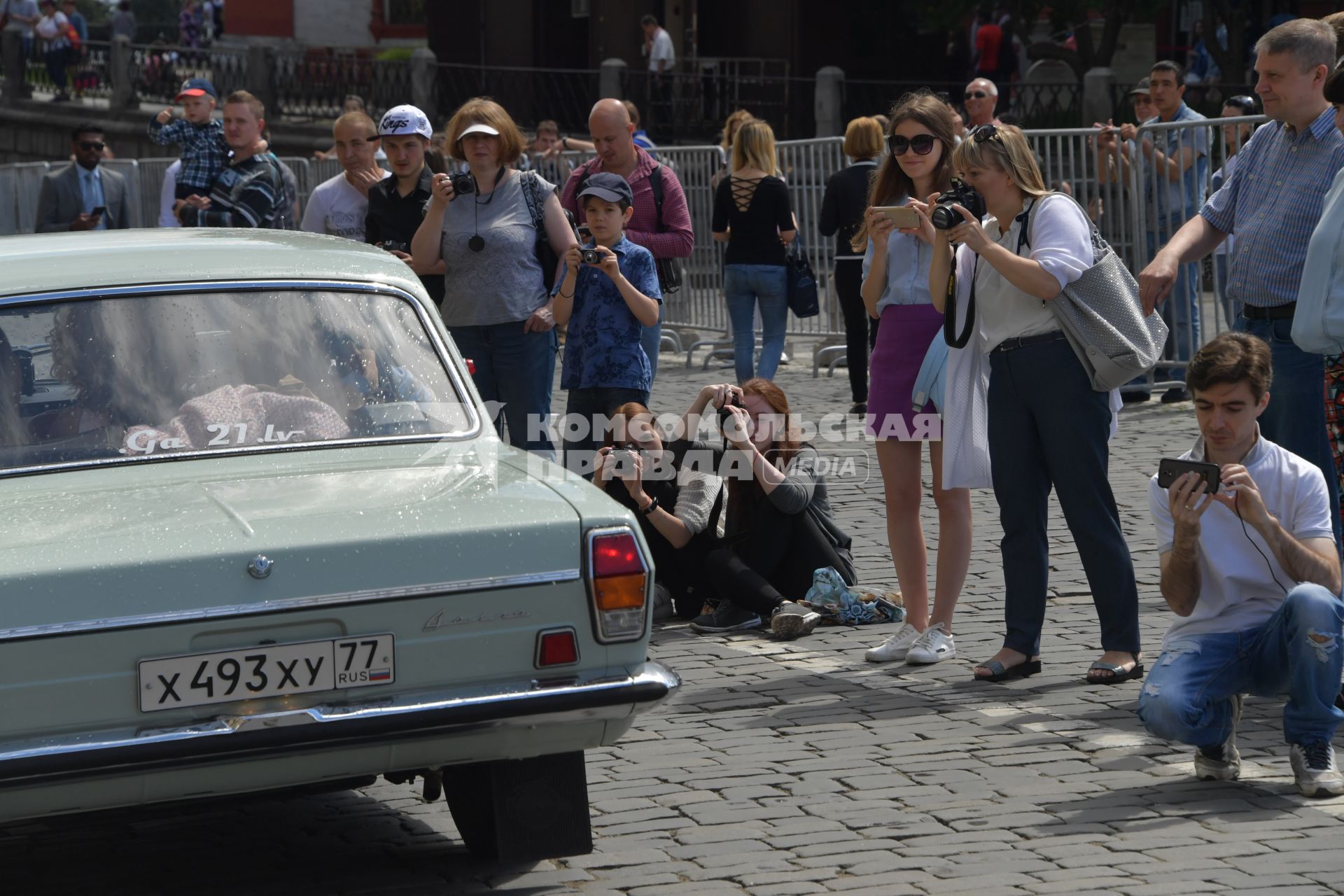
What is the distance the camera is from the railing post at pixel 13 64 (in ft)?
138

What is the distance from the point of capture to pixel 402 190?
9242 millimetres

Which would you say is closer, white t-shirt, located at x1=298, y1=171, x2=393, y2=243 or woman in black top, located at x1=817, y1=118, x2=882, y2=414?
white t-shirt, located at x1=298, y1=171, x2=393, y2=243

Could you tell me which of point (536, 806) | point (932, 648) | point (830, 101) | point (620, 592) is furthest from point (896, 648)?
point (830, 101)

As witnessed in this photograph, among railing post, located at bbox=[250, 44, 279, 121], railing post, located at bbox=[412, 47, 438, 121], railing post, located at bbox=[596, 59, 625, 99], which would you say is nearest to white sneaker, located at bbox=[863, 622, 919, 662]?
railing post, located at bbox=[596, 59, 625, 99]

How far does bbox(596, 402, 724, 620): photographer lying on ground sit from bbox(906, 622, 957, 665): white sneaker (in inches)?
49.9

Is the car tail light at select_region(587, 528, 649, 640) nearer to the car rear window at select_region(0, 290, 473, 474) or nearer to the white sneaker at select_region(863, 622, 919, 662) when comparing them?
the car rear window at select_region(0, 290, 473, 474)

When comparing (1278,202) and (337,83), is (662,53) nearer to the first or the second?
(337,83)

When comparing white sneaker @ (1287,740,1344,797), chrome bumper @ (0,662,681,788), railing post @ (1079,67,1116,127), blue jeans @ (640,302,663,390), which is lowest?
white sneaker @ (1287,740,1344,797)

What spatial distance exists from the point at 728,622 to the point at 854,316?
18.3 ft

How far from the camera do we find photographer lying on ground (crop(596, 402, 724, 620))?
8.02 m

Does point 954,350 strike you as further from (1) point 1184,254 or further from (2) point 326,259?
(2) point 326,259

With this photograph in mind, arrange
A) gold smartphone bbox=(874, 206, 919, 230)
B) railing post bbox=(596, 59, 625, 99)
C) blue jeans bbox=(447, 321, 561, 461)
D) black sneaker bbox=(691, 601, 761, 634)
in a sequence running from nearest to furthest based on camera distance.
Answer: gold smartphone bbox=(874, 206, 919, 230) → black sneaker bbox=(691, 601, 761, 634) → blue jeans bbox=(447, 321, 561, 461) → railing post bbox=(596, 59, 625, 99)

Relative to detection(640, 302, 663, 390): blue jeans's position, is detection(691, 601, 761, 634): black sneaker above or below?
below

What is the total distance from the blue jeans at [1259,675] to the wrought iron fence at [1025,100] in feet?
65.3
